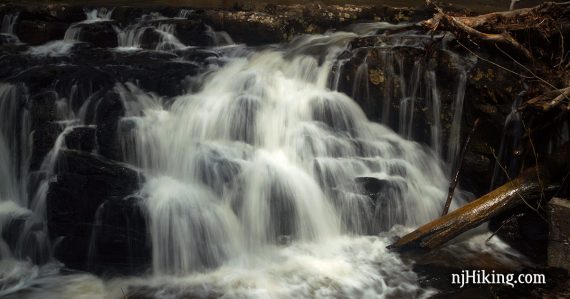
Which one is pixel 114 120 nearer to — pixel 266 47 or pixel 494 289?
pixel 266 47

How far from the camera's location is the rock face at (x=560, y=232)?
4742 mm

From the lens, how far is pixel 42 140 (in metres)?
6.02

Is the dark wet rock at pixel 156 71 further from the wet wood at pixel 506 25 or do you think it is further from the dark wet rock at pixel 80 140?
the wet wood at pixel 506 25

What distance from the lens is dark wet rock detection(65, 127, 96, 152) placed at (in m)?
5.95

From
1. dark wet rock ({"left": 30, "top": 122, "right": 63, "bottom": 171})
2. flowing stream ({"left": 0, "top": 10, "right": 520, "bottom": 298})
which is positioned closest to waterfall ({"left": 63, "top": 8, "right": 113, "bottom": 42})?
flowing stream ({"left": 0, "top": 10, "right": 520, "bottom": 298})

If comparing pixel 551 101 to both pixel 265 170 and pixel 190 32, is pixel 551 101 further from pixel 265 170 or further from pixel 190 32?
pixel 190 32

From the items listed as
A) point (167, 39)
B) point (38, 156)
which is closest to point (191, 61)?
point (167, 39)

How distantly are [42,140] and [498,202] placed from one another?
19.8ft

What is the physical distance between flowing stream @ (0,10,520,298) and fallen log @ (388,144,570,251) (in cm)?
44

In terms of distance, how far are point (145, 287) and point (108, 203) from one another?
1.17 meters


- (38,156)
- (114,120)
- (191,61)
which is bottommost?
(38,156)

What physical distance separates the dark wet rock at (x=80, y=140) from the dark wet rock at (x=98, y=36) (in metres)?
4.41

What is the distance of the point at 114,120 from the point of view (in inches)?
249

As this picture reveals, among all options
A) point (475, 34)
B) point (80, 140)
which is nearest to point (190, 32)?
point (80, 140)
